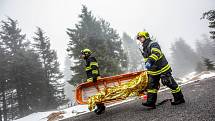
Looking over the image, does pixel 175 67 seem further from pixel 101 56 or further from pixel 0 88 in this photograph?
pixel 0 88

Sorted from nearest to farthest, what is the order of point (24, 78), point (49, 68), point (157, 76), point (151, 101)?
point (151, 101) → point (157, 76) → point (24, 78) → point (49, 68)

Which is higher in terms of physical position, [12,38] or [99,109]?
[12,38]

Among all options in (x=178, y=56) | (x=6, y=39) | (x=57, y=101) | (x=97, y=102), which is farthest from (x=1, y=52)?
(x=178, y=56)

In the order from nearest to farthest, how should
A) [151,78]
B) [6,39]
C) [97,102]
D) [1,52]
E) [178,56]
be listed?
[151,78] < [97,102] < [1,52] < [6,39] < [178,56]

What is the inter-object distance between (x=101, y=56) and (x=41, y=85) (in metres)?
10.4

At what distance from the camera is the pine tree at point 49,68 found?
2878 cm

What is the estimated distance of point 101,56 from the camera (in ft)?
79.5

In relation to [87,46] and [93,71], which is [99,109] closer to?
[93,71]

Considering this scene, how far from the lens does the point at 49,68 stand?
1199 inches

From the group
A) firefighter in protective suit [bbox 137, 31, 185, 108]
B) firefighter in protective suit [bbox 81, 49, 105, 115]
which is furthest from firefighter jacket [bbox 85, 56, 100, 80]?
firefighter in protective suit [bbox 137, 31, 185, 108]

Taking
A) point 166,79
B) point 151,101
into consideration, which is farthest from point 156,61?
point 151,101

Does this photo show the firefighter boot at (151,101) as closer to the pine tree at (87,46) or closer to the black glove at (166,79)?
the black glove at (166,79)

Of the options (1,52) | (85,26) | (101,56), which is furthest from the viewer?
(1,52)

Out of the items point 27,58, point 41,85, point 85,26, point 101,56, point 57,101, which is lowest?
point 57,101
